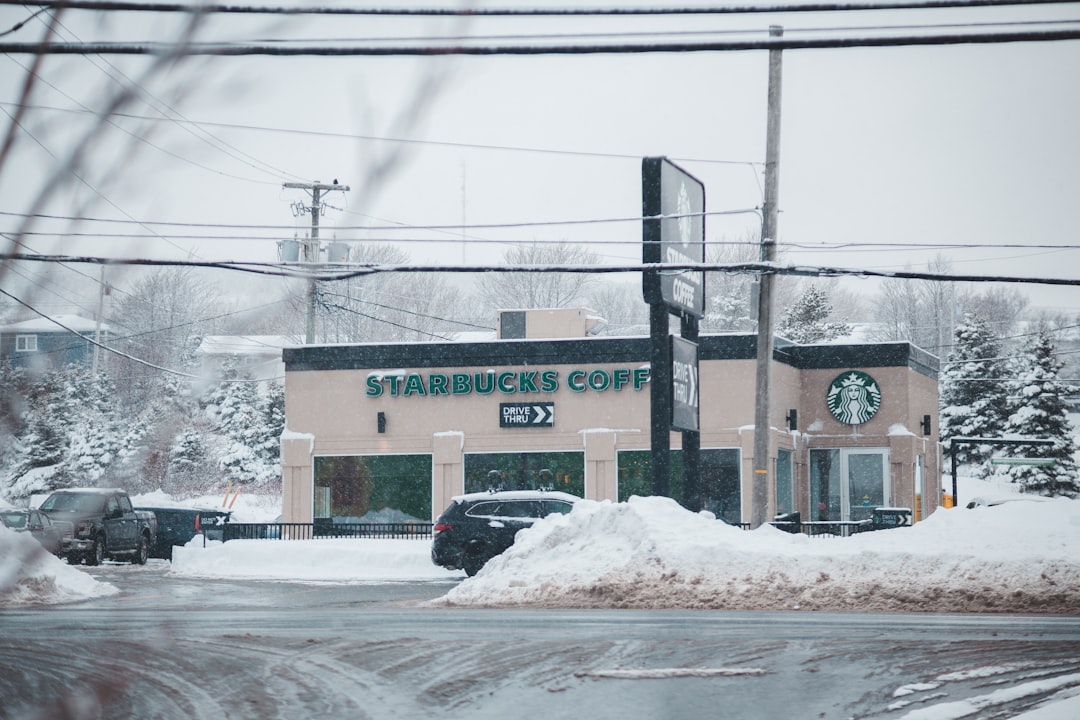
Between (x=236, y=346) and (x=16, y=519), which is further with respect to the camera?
(x=16, y=519)

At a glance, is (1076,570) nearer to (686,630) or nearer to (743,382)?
(686,630)

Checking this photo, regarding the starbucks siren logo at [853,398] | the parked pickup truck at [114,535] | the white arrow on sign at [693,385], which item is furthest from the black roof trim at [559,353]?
the white arrow on sign at [693,385]

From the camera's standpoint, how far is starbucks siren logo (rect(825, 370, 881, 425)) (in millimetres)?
36500

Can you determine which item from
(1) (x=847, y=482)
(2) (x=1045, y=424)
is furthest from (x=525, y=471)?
(2) (x=1045, y=424)

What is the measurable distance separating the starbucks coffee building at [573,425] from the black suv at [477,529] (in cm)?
1009

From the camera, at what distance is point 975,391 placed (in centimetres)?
6600

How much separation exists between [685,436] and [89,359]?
2081 centimetres

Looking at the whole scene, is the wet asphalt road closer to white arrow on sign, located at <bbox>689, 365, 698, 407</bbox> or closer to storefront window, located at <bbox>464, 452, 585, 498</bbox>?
white arrow on sign, located at <bbox>689, 365, 698, 407</bbox>

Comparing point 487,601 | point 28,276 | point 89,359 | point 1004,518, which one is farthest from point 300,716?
point 1004,518

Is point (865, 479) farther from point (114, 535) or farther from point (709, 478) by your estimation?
point (114, 535)

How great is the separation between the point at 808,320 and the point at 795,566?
164ft

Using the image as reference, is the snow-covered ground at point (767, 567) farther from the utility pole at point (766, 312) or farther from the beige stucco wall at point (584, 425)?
Answer: the beige stucco wall at point (584, 425)

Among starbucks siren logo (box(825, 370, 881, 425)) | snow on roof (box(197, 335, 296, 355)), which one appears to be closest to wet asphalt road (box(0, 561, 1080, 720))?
snow on roof (box(197, 335, 296, 355))

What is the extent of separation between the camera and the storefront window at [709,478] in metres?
34.6
